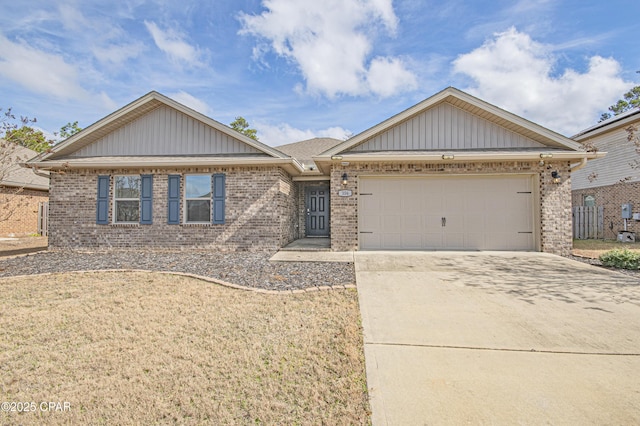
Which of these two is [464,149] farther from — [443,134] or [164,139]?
[164,139]

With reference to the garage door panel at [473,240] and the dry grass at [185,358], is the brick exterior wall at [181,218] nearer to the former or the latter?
the dry grass at [185,358]

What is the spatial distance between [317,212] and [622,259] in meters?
9.64

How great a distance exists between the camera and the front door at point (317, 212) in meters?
13.6

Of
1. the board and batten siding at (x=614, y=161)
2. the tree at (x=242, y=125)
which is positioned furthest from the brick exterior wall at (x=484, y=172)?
the tree at (x=242, y=125)

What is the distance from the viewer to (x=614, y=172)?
536 inches

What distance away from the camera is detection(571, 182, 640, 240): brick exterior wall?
1256 cm

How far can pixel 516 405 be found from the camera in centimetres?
236

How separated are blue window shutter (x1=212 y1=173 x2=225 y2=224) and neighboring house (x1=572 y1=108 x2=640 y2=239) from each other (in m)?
13.6

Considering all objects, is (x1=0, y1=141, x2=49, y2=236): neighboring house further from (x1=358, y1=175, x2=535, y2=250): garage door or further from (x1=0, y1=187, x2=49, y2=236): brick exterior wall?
(x1=358, y1=175, x2=535, y2=250): garage door

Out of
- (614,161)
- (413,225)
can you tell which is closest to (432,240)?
(413,225)

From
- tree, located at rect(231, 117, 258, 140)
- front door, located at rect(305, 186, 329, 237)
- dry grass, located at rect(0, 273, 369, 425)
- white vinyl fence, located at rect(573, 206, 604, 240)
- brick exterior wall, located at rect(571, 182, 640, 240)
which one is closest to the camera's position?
dry grass, located at rect(0, 273, 369, 425)

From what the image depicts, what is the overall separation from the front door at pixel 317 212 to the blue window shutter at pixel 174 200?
17.6ft

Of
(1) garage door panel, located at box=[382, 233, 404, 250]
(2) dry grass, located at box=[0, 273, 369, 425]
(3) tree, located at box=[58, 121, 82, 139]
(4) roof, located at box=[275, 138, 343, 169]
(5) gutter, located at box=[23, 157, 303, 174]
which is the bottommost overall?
(2) dry grass, located at box=[0, 273, 369, 425]

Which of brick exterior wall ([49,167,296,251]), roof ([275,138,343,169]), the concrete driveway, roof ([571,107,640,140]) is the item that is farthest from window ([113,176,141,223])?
roof ([571,107,640,140])
